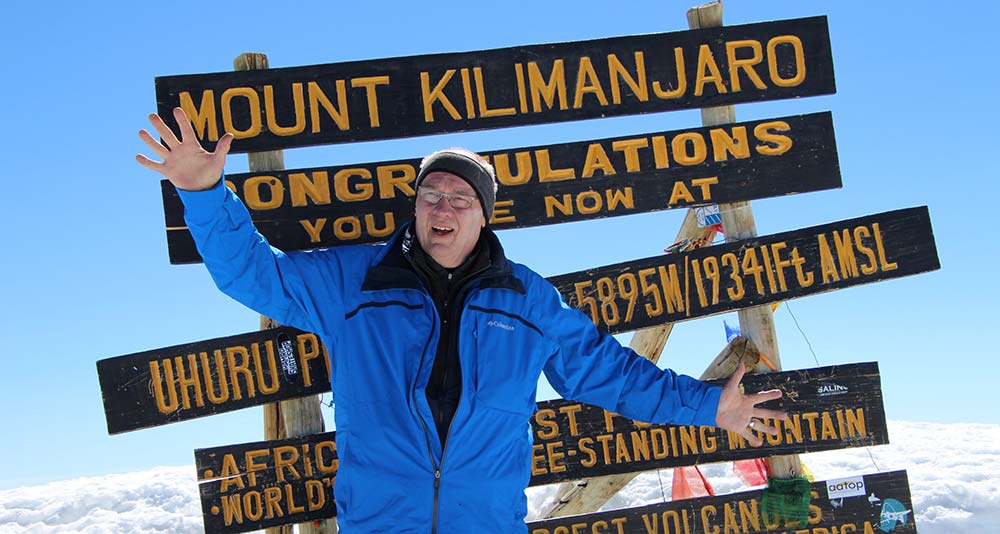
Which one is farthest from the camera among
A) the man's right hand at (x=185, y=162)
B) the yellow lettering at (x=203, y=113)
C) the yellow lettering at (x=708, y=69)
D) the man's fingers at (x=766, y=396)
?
the yellow lettering at (x=708, y=69)

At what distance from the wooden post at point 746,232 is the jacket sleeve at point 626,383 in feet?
4.06

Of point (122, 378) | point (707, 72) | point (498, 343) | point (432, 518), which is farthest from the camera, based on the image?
point (707, 72)

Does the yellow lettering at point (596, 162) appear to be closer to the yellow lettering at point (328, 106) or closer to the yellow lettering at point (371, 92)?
the yellow lettering at point (371, 92)

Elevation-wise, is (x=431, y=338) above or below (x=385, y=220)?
below

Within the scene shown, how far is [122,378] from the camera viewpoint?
4.66 m

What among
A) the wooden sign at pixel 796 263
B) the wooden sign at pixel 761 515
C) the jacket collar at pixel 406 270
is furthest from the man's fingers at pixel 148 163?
the wooden sign at pixel 761 515

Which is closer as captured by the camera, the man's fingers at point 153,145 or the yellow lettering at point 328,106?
the man's fingers at point 153,145

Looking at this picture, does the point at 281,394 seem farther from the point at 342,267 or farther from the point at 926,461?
the point at 926,461

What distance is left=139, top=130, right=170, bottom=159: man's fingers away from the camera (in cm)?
326

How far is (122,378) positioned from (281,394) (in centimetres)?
80

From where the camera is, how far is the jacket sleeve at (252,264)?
131 inches

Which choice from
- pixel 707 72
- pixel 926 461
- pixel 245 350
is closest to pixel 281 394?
pixel 245 350

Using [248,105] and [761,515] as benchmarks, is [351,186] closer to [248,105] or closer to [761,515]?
[248,105]

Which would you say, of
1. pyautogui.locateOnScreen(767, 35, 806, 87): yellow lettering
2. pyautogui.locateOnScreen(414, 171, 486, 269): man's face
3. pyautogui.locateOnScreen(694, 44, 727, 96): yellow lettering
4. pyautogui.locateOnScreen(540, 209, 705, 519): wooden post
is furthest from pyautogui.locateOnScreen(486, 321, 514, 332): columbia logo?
pyautogui.locateOnScreen(767, 35, 806, 87): yellow lettering
